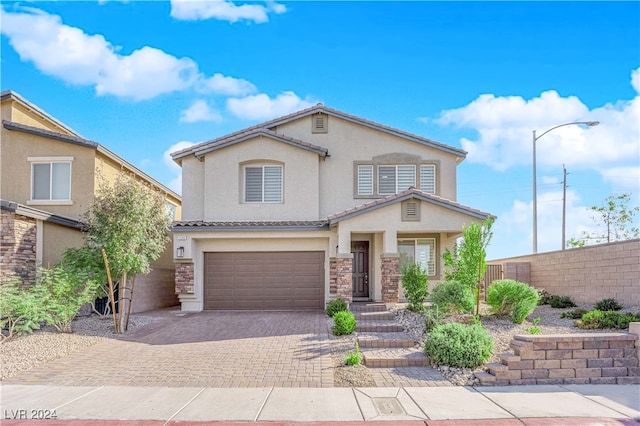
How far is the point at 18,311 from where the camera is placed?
11562mm

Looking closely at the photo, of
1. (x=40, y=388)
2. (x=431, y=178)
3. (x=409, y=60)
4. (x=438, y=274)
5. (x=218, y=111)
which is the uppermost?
(x=409, y=60)

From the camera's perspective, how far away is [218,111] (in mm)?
16578

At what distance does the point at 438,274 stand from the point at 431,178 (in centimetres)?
387

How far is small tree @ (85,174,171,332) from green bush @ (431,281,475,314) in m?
8.42

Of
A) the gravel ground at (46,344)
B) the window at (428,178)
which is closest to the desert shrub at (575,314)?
the window at (428,178)

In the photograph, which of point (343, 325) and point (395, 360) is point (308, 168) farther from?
point (395, 360)

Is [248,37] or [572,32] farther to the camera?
[248,37]

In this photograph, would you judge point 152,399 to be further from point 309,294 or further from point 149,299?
point 149,299

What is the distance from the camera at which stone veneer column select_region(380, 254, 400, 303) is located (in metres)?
15.7

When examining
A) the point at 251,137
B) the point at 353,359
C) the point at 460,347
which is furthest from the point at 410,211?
the point at 353,359

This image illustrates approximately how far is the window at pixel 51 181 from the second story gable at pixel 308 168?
4.19m

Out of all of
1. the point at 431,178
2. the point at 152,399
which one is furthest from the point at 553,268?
the point at 152,399

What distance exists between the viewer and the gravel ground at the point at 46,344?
9.77m

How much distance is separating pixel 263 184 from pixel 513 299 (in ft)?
32.9
